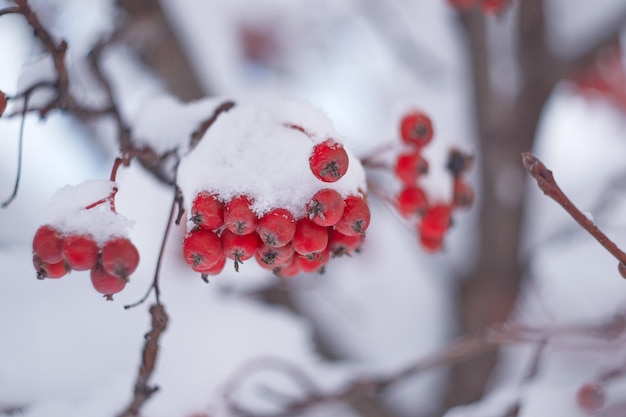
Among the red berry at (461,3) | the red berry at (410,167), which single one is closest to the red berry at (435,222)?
the red berry at (410,167)

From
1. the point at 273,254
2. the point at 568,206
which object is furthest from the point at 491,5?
the point at 273,254

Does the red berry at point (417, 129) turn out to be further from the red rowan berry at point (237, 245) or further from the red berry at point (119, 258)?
the red berry at point (119, 258)

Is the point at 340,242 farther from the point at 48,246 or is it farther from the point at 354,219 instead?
the point at 48,246

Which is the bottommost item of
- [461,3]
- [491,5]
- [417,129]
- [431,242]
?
[431,242]

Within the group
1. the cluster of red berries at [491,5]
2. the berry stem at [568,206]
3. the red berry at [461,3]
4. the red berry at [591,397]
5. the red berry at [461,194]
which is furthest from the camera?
the red berry at [461,3]

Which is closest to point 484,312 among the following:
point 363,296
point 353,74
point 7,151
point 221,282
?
point 363,296

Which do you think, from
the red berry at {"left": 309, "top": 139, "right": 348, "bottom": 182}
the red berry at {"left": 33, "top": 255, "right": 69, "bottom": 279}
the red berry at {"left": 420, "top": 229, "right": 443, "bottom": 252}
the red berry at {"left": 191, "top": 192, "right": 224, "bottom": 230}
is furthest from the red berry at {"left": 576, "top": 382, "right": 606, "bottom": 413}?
the red berry at {"left": 33, "top": 255, "right": 69, "bottom": 279}
